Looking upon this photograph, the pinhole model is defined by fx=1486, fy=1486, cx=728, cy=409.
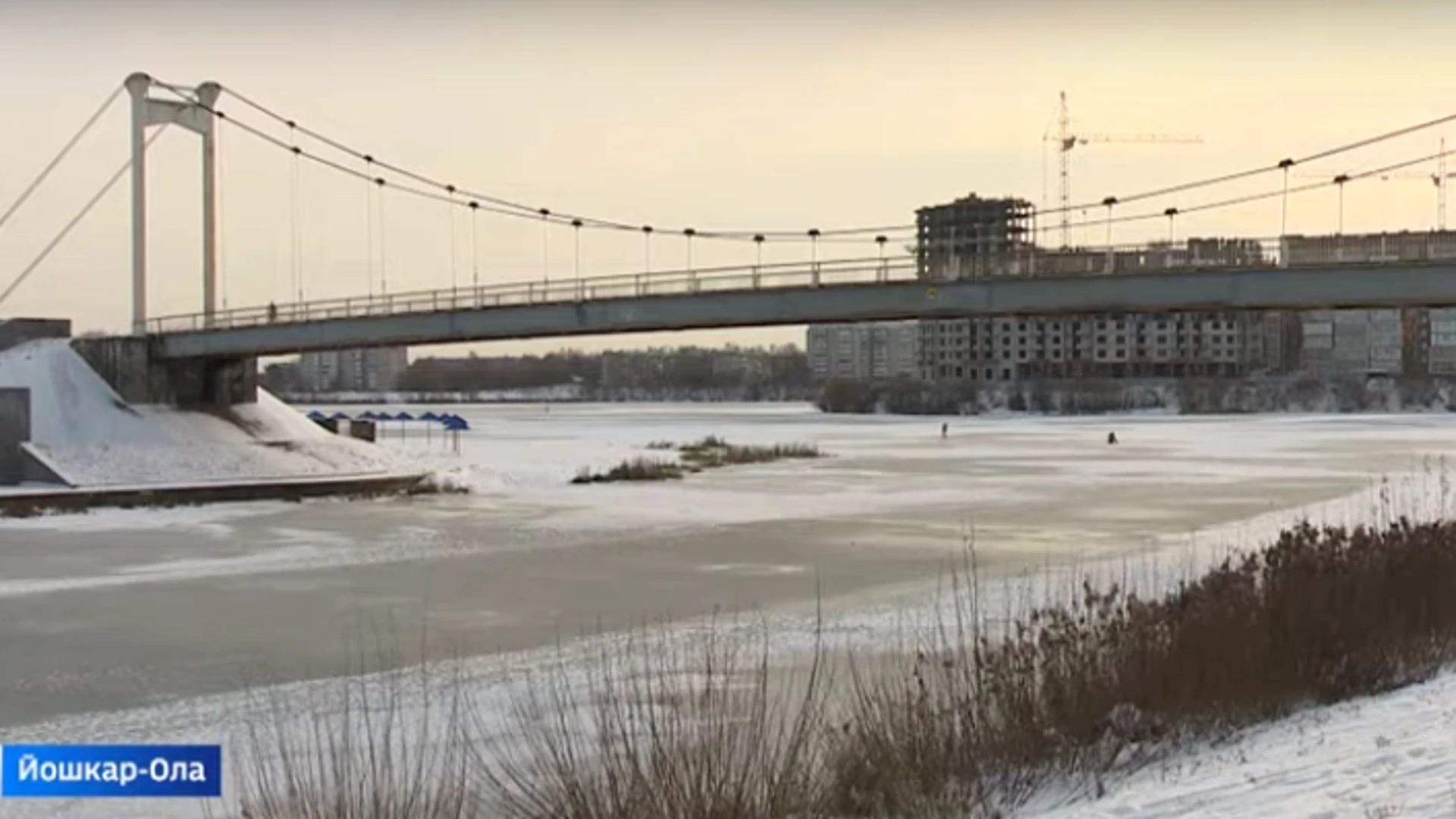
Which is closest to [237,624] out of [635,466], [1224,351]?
[635,466]

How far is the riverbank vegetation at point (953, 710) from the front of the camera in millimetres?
7324

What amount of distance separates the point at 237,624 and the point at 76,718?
5133 millimetres

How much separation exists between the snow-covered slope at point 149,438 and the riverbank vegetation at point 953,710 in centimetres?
3211

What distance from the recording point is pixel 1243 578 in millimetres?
12703

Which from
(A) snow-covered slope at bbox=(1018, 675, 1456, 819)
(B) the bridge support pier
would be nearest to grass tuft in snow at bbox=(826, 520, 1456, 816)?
(A) snow-covered slope at bbox=(1018, 675, 1456, 819)

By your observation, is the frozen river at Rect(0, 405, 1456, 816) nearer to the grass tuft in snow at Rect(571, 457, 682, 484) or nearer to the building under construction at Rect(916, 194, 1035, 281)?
the grass tuft in snow at Rect(571, 457, 682, 484)

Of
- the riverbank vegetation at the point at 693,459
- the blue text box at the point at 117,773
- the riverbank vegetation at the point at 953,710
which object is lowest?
the riverbank vegetation at the point at 693,459

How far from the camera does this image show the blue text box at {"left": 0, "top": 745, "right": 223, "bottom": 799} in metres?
8.58

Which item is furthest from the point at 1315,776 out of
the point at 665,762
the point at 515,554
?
the point at 515,554

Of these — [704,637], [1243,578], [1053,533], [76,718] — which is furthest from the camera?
[1053,533]

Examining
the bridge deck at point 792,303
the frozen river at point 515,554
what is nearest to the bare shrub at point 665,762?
the frozen river at point 515,554

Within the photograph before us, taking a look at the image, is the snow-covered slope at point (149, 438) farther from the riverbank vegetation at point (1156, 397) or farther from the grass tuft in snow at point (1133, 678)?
the riverbank vegetation at point (1156, 397)

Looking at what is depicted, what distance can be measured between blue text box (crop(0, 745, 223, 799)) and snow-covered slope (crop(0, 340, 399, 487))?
3209 centimetres

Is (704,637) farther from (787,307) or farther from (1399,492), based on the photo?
(787,307)
